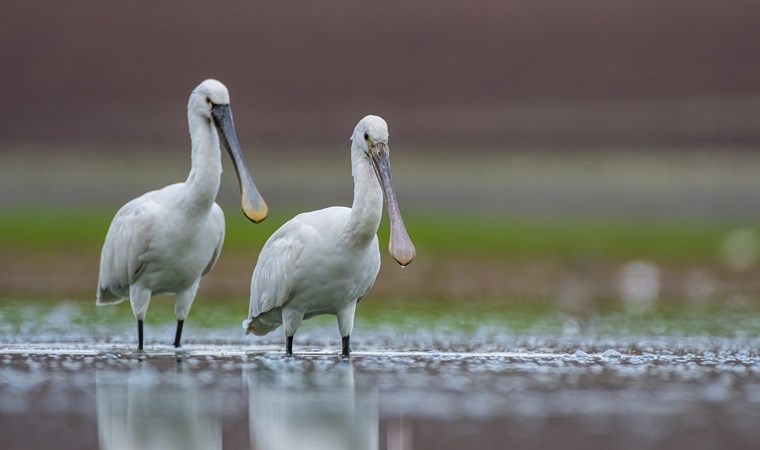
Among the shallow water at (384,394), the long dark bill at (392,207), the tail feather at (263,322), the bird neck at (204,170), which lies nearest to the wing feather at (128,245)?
the bird neck at (204,170)

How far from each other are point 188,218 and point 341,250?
4.44ft

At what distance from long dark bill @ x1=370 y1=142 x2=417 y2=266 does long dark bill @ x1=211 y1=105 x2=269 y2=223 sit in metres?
1.07

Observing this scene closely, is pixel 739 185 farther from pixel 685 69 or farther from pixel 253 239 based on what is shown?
pixel 253 239

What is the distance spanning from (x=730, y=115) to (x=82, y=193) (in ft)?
45.7

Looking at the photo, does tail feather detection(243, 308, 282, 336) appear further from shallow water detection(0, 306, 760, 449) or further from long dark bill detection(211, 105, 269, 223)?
long dark bill detection(211, 105, 269, 223)

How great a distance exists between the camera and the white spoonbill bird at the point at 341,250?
1153cm

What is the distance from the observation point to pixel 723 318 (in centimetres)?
1616

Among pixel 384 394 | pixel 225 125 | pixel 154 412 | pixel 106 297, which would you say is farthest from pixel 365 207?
pixel 106 297

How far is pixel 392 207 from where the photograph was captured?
11758 millimetres

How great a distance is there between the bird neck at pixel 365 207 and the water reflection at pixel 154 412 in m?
1.51

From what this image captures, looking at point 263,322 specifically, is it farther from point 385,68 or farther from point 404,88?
point 385,68

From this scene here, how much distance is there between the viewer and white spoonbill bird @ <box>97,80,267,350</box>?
1230 cm

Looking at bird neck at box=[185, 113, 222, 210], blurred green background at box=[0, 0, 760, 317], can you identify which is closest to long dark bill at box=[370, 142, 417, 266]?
bird neck at box=[185, 113, 222, 210]

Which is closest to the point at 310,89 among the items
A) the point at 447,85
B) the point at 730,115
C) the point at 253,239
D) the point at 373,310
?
the point at 447,85
